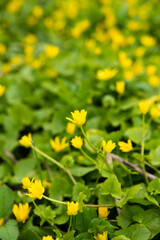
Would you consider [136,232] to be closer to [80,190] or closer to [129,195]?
[129,195]

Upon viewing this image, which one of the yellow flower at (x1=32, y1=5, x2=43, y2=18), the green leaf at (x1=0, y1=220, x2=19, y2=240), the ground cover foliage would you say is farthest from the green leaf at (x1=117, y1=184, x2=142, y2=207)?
the yellow flower at (x1=32, y1=5, x2=43, y2=18)

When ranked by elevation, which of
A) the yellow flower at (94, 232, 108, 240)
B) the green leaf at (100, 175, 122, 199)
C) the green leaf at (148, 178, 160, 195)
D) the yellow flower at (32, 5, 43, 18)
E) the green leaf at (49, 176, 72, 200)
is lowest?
the yellow flower at (94, 232, 108, 240)

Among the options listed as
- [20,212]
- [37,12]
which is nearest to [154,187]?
[20,212]

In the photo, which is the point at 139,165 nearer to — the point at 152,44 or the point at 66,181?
the point at 66,181

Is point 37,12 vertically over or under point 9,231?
over

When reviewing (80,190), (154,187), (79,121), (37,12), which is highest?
(37,12)

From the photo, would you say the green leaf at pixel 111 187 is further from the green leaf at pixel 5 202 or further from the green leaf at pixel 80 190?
the green leaf at pixel 5 202

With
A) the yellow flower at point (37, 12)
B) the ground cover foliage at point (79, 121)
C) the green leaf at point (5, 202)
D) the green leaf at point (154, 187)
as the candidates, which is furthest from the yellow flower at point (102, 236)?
the yellow flower at point (37, 12)

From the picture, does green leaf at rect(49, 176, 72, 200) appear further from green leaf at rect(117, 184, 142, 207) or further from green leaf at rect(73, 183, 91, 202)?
green leaf at rect(117, 184, 142, 207)
